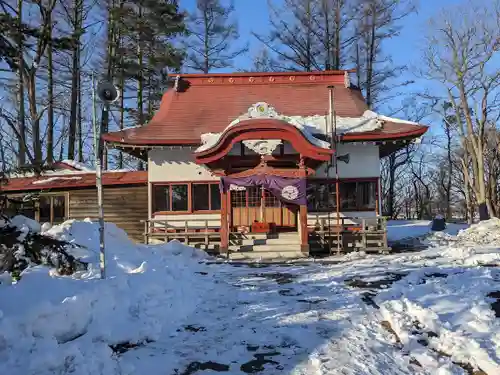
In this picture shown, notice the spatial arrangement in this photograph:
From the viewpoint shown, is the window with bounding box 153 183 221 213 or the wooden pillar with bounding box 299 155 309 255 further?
the window with bounding box 153 183 221 213

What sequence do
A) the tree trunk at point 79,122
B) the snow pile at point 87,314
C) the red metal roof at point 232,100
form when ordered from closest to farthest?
the snow pile at point 87,314 → the red metal roof at point 232,100 → the tree trunk at point 79,122

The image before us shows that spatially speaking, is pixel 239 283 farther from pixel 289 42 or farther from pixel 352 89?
pixel 289 42

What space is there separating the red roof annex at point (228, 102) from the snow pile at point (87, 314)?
7968mm

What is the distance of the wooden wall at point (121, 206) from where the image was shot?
54.5 ft

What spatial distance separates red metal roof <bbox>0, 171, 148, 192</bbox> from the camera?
16.4m

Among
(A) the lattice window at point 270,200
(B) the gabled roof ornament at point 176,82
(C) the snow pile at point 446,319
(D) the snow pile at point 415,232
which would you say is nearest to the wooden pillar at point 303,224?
(A) the lattice window at point 270,200

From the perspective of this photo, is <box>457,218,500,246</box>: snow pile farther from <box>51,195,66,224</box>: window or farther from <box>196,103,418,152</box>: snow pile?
<box>51,195,66,224</box>: window

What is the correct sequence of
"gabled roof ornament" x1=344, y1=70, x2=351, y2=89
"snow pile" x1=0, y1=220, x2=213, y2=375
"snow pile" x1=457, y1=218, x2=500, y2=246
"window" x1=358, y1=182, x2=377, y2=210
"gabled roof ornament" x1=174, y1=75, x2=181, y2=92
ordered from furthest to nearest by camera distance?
"gabled roof ornament" x1=174, y1=75, x2=181, y2=92
"gabled roof ornament" x1=344, y1=70, x2=351, y2=89
"window" x1=358, y1=182, x2=377, y2=210
"snow pile" x1=457, y1=218, x2=500, y2=246
"snow pile" x1=0, y1=220, x2=213, y2=375

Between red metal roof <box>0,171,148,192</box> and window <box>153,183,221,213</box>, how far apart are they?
130 cm

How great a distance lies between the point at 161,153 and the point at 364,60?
62.9 ft

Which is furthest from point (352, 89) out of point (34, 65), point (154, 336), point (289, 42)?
point (154, 336)

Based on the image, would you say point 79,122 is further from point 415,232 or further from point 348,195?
point 415,232

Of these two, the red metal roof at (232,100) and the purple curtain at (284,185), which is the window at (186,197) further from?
the purple curtain at (284,185)

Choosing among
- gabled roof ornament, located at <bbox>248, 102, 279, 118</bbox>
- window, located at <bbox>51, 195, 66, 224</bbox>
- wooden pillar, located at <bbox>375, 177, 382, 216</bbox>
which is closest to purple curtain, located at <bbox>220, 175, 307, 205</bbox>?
gabled roof ornament, located at <bbox>248, 102, 279, 118</bbox>
